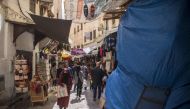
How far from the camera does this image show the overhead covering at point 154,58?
543cm

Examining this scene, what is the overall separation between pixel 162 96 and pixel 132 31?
1.22m

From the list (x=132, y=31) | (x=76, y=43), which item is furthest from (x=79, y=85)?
(x=76, y=43)

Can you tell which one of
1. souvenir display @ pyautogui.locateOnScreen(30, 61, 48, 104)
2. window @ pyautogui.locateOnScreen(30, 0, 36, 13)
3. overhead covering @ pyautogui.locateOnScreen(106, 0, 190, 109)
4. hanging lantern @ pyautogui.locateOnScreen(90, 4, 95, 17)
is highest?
window @ pyautogui.locateOnScreen(30, 0, 36, 13)

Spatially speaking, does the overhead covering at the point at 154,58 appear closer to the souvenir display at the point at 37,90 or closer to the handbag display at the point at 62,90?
the handbag display at the point at 62,90

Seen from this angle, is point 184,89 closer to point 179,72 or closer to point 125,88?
point 179,72

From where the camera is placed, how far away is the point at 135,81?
6051 mm

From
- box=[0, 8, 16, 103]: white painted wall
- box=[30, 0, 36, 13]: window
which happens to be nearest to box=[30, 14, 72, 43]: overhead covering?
box=[0, 8, 16, 103]: white painted wall

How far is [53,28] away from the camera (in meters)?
17.7

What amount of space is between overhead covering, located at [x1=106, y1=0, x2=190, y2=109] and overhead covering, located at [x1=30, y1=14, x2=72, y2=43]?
11.2 metres

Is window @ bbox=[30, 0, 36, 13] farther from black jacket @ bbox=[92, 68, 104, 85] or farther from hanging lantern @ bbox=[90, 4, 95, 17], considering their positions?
black jacket @ bbox=[92, 68, 104, 85]

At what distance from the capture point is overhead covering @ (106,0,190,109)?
17.8 feet

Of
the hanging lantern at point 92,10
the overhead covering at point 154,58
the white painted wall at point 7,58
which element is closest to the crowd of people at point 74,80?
the white painted wall at point 7,58

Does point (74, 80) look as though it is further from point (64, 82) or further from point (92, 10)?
point (64, 82)

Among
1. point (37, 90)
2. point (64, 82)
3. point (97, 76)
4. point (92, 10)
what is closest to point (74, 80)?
point (97, 76)
